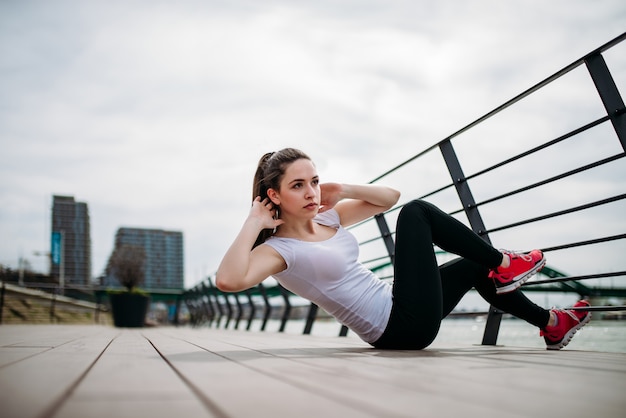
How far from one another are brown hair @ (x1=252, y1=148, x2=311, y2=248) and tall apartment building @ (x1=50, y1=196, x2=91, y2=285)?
325 feet

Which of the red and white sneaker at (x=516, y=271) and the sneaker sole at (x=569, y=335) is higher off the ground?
the red and white sneaker at (x=516, y=271)

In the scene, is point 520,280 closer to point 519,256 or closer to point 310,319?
point 519,256

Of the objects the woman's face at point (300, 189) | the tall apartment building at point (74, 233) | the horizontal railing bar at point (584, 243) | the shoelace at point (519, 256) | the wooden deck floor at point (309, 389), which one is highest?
the tall apartment building at point (74, 233)

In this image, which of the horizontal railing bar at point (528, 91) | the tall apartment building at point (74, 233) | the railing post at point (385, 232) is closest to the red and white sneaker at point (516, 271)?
the horizontal railing bar at point (528, 91)

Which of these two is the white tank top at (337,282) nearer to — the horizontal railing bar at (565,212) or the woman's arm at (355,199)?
the woman's arm at (355,199)

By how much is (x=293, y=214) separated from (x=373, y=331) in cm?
64

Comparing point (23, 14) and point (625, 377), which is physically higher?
point (23, 14)

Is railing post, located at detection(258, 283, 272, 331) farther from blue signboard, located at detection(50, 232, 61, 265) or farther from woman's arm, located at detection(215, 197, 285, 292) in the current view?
blue signboard, located at detection(50, 232, 61, 265)

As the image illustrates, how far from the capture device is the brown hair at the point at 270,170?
2.42 metres

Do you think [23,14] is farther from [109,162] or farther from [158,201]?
[158,201]

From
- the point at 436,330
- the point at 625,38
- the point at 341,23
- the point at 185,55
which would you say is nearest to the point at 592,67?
the point at 625,38

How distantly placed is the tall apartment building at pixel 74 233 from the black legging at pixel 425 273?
99.6 meters

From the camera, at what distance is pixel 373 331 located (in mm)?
2334

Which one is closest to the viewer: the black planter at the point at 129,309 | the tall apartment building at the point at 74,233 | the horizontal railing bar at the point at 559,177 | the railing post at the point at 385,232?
the horizontal railing bar at the point at 559,177
